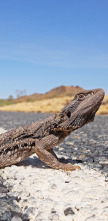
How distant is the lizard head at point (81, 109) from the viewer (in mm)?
5336

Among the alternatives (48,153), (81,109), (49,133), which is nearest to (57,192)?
(48,153)

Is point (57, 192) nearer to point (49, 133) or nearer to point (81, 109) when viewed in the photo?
point (49, 133)

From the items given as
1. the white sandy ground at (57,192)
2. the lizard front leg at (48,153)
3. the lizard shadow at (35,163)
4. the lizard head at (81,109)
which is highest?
the lizard head at (81,109)

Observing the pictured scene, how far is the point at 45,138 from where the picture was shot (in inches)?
226

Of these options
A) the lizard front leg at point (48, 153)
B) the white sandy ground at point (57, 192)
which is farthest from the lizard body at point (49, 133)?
the white sandy ground at point (57, 192)

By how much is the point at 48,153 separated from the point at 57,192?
122 centimetres

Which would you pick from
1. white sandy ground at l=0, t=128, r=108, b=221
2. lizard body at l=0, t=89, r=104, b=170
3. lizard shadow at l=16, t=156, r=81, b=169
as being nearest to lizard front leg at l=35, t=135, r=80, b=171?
lizard body at l=0, t=89, r=104, b=170

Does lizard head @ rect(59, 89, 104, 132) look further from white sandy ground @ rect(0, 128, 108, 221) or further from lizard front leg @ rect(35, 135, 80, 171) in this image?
white sandy ground @ rect(0, 128, 108, 221)

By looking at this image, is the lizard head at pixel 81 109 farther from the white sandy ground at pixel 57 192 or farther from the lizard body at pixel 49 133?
the white sandy ground at pixel 57 192

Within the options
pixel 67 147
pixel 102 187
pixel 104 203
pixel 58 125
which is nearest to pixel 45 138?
pixel 58 125

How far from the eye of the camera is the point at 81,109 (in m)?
5.36

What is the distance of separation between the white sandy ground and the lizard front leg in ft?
0.45

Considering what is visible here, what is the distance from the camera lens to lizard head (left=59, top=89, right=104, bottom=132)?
5.34 m

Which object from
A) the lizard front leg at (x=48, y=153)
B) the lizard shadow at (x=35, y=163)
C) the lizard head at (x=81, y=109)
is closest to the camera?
the lizard head at (x=81, y=109)
